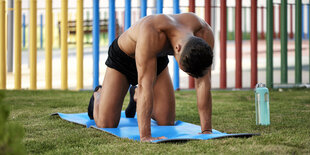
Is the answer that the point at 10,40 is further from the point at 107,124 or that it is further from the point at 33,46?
the point at 107,124

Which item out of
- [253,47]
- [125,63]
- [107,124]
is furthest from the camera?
[253,47]

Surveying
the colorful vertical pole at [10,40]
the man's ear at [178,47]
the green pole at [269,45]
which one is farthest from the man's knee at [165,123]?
the colorful vertical pole at [10,40]

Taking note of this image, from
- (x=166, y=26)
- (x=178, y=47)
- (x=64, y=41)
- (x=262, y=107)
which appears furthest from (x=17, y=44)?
(x=178, y=47)

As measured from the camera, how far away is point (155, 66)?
3115 mm

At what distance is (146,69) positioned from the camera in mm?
3076

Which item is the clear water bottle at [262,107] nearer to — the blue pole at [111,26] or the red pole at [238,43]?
the red pole at [238,43]

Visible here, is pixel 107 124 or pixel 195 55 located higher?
pixel 195 55

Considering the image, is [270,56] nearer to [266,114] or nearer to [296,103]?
[296,103]

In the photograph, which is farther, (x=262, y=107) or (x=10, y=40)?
(x=10, y=40)

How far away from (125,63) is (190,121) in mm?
1129

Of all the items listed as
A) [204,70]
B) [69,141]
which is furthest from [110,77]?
[204,70]

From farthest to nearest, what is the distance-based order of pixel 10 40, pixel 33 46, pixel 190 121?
pixel 10 40, pixel 33 46, pixel 190 121

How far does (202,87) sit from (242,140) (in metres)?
0.51

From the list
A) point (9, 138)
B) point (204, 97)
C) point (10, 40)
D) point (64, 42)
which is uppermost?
point (10, 40)
